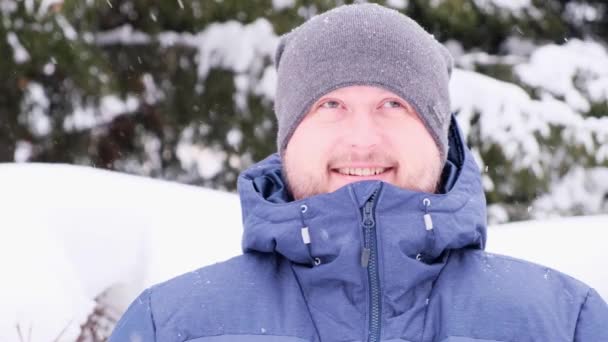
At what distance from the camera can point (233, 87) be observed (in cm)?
451

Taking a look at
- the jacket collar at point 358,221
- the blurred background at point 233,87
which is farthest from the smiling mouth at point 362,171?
the blurred background at point 233,87

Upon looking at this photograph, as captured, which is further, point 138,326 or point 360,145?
point 360,145

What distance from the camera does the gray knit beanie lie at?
201cm

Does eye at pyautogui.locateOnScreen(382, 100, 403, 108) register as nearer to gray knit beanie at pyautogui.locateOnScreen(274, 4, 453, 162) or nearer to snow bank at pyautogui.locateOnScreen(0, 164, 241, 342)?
gray knit beanie at pyautogui.locateOnScreen(274, 4, 453, 162)

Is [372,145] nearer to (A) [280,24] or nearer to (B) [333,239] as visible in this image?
(B) [333,239]

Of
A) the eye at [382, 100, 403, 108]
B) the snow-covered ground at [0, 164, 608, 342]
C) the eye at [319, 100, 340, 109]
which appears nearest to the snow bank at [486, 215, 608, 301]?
the snow-covered ground at [0, 164, 608, 342]

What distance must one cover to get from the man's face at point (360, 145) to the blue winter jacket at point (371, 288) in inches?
6.4

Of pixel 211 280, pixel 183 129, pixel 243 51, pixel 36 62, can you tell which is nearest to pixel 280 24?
pixel 243 51

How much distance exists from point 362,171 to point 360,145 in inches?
2.9

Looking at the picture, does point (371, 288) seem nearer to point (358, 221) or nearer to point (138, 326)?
point (358, 221)

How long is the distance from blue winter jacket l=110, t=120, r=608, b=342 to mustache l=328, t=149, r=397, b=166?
177 mm

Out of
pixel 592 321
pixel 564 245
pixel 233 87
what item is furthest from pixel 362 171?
pixel 233 87

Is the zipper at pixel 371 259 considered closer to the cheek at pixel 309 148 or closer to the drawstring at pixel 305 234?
the drawstring at pixel 305 234

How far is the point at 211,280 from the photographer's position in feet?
5.95
